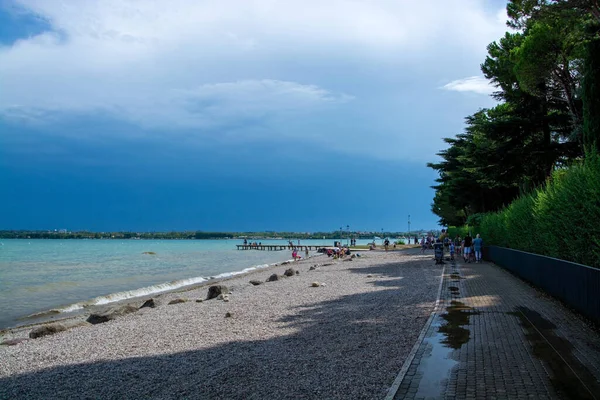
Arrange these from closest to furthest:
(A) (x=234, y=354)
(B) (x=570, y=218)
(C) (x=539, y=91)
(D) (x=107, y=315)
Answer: (A) (x=234, y=354)
(B) (x=570, y=218)
(D) (x=107, y=315)
(C) (x=539, y=91)

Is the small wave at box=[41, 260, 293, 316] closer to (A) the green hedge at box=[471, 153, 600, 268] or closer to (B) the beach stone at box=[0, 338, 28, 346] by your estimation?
(B) the beach stone at box=[0, 338, 28, 346]

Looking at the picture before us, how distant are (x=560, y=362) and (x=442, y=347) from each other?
61.3 inches

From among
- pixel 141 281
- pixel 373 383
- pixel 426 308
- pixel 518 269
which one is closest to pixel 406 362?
pixel 373 383

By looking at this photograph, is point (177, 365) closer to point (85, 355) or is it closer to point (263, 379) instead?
point (263, 379)

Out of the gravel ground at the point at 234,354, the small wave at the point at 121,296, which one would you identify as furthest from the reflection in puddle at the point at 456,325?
the small wave at the point at 121,296

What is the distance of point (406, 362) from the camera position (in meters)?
6.35

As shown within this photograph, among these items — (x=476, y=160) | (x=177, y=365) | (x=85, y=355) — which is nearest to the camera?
(x=177, y=365)

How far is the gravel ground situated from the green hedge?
3664mm

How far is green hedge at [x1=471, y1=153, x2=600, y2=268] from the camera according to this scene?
33.8 ft

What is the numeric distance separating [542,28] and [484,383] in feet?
72.8

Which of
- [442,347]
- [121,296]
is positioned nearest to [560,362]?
[442,347]

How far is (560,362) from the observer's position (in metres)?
6.26

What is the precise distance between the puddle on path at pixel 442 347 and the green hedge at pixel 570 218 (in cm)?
303

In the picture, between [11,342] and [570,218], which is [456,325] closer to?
[570,218]
